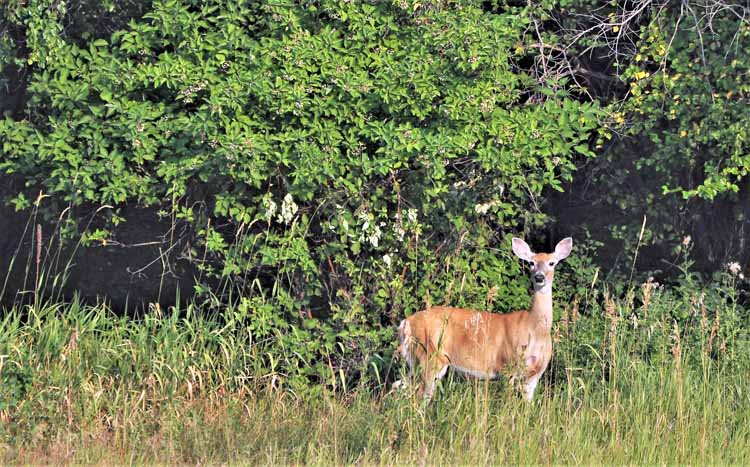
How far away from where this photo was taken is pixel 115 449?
246 inches

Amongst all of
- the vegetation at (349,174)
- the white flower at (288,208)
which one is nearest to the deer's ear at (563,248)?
the vegetation at (349,174)

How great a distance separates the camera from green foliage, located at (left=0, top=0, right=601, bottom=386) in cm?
746

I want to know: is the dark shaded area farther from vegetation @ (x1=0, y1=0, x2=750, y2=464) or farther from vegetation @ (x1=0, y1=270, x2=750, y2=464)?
vegetation @ (x1=0, y1=270, x2=750, y2=464)

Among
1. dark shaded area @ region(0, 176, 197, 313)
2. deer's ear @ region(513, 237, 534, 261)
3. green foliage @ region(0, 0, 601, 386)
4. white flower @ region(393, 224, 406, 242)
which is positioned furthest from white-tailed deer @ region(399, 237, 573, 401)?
dark shaded area @ region(0, 176, 197, 313)

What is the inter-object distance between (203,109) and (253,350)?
64.2 inches

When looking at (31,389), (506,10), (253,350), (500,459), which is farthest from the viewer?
(506,10)

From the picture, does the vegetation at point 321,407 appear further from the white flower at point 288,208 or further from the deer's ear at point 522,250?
the white flower at point 288,208

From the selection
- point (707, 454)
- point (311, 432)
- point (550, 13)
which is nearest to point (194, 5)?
point (550, 13)

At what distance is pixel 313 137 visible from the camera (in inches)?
299

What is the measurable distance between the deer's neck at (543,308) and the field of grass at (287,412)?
1.42 ft

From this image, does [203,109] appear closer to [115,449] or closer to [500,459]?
[115,449]

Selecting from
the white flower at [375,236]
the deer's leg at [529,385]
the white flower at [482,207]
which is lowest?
the deer's leg at [529,385]

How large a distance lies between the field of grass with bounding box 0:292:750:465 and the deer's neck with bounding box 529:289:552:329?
433mm

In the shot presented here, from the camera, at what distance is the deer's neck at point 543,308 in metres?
7.64
